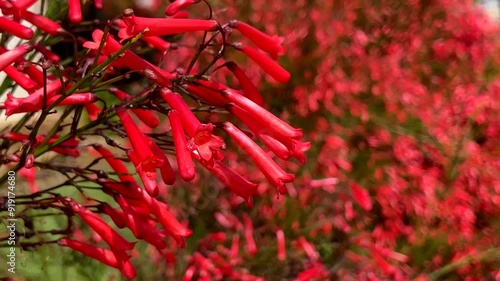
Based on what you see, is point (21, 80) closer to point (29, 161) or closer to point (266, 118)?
point (29, 161)

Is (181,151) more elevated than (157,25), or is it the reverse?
(157,25)

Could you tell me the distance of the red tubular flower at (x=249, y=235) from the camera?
7.30 feet

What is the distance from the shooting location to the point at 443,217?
281 centimetres

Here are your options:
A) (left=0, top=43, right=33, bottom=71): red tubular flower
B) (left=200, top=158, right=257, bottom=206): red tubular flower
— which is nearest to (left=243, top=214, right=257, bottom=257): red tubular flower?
(left=200, top=158, right=257, bottom=206): red tubular flower

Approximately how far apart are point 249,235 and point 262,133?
51.5 inches

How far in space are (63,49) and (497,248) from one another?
3.16 metres

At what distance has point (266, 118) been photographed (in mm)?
1056

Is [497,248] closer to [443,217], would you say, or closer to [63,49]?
[443,217]

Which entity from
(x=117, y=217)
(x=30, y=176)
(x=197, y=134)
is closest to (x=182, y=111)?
(x=197, y=134)

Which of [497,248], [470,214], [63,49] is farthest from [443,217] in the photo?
[63,49]

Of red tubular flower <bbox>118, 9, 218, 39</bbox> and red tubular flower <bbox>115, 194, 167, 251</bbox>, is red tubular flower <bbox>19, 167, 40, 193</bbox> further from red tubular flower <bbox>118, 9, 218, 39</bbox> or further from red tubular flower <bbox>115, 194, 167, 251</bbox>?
red tubular flower <bbox>118, 9, 218, 39</bbox>

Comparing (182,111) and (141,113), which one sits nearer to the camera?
(182,111)

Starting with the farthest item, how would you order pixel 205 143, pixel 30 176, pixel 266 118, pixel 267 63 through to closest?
pixel 30 176, pixel 267 63, pixel 266 118, pixel 205 143

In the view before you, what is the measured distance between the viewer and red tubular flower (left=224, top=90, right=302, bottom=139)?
1050mm
